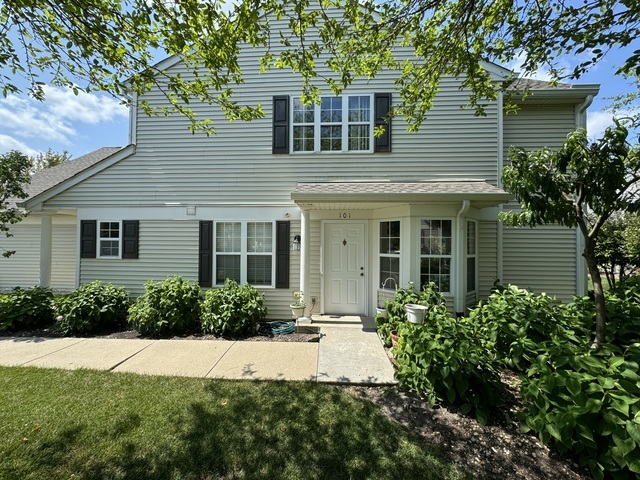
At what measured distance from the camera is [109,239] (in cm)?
691

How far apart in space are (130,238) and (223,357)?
14.8 feet

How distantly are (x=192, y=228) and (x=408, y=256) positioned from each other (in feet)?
17.4

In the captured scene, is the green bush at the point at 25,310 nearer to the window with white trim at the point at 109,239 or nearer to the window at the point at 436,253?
the window with white trim at the point at 109,239

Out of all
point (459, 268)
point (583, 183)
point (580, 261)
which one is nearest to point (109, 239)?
point (459, 268)

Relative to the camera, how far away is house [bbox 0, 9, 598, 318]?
6.33m

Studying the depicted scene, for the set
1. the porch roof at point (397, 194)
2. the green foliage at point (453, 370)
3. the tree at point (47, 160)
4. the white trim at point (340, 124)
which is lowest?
the green foliage at point (453, 370)

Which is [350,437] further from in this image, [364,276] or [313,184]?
[313,184]

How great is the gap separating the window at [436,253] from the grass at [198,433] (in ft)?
10.8

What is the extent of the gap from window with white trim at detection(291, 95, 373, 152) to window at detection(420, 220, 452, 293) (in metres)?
2.43

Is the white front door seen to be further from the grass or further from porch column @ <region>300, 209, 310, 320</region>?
the grass

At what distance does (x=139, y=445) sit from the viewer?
2.49 metres

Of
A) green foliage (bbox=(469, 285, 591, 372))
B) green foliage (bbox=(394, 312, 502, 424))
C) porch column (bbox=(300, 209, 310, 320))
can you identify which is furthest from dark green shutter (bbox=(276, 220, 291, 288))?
green foliage (bbox=(469, 285, 591, 372))

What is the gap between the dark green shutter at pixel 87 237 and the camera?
683 centimetres

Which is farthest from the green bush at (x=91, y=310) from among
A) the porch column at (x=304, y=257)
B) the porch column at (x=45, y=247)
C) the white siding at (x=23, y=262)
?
the white siding at (x=23, y=262)
